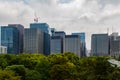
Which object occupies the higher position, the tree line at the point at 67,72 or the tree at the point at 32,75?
the tree line at the point at 67,72

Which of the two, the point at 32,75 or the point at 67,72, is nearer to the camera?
the point at 67,72

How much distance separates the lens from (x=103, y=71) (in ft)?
134

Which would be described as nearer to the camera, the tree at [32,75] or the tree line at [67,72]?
the tree line at [67,72]

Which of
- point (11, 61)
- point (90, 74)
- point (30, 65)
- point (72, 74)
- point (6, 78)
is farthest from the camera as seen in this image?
point (11, 61)

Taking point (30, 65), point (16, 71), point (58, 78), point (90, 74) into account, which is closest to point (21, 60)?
point (30, 65)

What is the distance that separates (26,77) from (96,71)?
1187cm

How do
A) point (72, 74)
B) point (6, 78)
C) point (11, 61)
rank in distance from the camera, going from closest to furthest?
point (6, 78) < point (72, 74) < point (11, 61)

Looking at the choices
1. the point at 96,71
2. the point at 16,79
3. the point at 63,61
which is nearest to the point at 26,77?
the point at 63,61

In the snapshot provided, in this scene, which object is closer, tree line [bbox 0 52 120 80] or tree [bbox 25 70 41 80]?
tree line [bbox 0 52 120 80]

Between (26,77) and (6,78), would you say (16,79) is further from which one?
(26,77)

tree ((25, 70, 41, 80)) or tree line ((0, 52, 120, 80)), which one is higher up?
tree line ((0, 52, 120, 80))

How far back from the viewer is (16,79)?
131 ft

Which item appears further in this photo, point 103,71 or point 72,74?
point 72,74

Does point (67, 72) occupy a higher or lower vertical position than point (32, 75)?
higher
